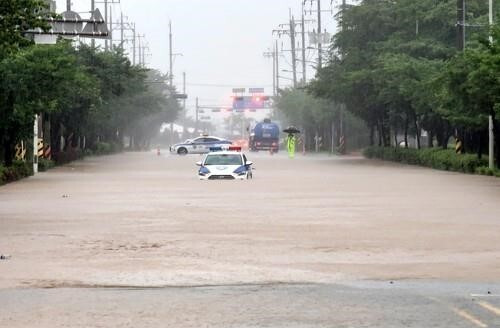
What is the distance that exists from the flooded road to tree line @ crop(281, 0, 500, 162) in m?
13.8

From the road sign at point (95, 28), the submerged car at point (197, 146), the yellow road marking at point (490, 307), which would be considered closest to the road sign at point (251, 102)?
the submerged car at point (197, 146)

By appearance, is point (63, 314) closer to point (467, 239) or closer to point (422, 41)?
point (467, 239)

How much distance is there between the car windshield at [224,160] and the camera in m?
46.1

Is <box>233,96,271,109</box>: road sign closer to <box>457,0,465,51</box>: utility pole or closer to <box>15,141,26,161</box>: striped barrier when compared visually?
<box>15,141,26,161</box>: striped barrier

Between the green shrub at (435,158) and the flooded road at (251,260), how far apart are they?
1801cm

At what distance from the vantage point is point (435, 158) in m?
58.9

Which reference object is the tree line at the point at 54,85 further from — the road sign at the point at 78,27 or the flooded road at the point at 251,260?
the flooded road at the point at 251,260

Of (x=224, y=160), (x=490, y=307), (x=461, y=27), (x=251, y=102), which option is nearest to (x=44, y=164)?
(x=224, y=160)

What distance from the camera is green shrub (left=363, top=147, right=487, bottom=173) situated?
2026 inches

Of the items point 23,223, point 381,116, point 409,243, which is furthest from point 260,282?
point 381,116

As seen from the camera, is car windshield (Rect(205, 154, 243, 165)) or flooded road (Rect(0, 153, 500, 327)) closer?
flooded road (Rect(0, 153, 500, 327))

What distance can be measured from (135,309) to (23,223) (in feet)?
40.2

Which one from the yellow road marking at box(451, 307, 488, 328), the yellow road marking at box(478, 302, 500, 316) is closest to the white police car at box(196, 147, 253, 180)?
the yellow road marking at box(478, 302, 500, 316)

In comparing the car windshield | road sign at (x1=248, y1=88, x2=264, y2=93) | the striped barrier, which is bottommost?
the car windshield
